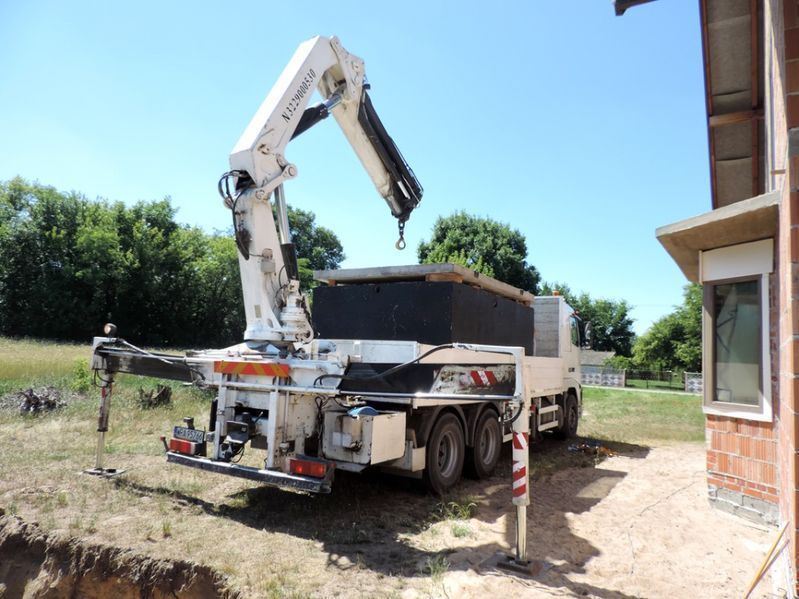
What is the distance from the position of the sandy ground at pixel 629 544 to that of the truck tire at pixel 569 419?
11.0ft

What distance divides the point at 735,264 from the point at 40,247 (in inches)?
1670

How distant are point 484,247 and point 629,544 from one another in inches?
1162

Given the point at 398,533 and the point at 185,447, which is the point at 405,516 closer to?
the point at 398,533

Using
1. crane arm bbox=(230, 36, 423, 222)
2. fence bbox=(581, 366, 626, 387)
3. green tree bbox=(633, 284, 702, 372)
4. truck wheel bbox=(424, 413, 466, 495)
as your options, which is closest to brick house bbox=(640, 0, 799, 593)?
truck wheel bbox=(424, 413, 466, 495)

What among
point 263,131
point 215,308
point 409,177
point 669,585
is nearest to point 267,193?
point 263,131

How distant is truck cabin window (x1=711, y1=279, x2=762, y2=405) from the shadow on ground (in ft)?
6.62

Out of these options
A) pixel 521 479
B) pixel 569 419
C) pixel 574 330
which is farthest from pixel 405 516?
pixel 574 330

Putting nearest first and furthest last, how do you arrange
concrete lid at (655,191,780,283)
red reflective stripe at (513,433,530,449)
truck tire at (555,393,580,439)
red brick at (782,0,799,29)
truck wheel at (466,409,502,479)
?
red brick at (782,0,799,29)
red reflective stripe at (513,433,530,449)
concrete lid at (655,191,780,283)
truck wheel at (466,409,502,479)
truck tire at (555,393,580,439)

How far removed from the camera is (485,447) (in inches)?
292

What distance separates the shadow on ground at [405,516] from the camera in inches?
166

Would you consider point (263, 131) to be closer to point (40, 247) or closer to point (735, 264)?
point (735, 264)

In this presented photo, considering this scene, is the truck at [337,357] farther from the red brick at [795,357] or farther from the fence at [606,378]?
the fence at [606,378]

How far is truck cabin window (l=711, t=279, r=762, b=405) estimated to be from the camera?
5.55 m

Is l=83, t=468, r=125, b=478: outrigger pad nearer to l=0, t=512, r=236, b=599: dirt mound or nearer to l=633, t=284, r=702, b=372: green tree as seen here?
l=0, t=512, r=236, b=599: dirt mound
